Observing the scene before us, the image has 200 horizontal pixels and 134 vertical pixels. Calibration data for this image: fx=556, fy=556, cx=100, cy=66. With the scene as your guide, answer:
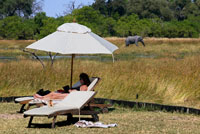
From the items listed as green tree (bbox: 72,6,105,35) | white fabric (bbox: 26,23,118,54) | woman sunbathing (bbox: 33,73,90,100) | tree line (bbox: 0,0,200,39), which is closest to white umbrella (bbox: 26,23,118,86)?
white fabric (bbox: 26,23,118,54)

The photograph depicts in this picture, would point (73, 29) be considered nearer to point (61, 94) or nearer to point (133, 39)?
point (61, 94)

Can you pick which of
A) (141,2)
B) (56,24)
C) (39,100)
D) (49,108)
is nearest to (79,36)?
(39,100)

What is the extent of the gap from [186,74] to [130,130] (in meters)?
5.60

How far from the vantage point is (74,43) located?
39.8ft

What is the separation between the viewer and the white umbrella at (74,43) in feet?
39.2

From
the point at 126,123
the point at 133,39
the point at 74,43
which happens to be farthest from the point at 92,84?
the point at 133,39

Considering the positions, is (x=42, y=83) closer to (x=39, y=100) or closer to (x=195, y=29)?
→ (x=39, y=100)

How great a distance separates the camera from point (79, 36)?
1238 centimetres

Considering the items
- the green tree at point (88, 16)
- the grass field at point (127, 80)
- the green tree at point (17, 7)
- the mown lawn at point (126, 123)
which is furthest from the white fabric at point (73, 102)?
the green tree at point (17, 7)

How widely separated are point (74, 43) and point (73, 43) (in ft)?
0.07

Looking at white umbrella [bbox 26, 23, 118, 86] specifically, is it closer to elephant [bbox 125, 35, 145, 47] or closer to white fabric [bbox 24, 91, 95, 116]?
white fabric [bbox 24, 91, 95, 116]

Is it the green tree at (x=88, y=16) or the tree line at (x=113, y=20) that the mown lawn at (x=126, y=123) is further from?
the green tree at (x=88, y=16)

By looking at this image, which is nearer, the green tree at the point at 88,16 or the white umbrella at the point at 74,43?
the white umbrella at the point at 74,43

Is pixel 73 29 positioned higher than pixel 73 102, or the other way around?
pixel 73 29
